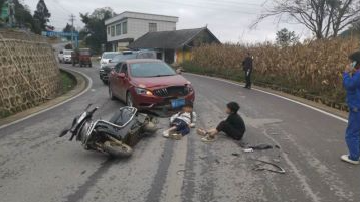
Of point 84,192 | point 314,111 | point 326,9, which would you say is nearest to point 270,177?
point 84,192

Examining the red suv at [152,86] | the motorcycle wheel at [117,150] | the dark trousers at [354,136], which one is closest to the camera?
the dark trousers at [354,136]

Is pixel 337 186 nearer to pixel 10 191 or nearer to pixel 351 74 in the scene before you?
pixel 351 74

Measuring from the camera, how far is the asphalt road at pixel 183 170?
17.2 feet

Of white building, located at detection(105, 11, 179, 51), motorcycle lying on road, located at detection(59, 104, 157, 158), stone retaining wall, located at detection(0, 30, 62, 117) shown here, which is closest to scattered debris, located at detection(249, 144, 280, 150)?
motorcycle lying on road, located at detection(59, 104, 157, 158)

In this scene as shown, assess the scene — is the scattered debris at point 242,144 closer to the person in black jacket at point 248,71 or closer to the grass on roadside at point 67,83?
the person in black jacket at point 248,71

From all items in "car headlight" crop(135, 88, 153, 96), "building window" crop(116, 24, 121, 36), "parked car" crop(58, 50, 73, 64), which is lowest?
"parked car" crop(58, 50, 73, 64)

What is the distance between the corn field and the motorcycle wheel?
860 cm

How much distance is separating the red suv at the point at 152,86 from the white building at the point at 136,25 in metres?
56.2

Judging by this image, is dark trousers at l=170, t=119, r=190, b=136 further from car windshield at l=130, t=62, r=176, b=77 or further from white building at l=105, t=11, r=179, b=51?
white building at l=105, t=11, r=179, b=51

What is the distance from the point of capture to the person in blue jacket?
640cm

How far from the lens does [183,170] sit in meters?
6.24

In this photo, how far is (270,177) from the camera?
593cm

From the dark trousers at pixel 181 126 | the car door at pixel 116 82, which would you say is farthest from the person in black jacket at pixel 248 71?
the dark trousers at pixel 181 126

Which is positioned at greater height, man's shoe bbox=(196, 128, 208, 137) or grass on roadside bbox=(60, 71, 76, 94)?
man's shoe bbox=(196, 128, 208, 137)
